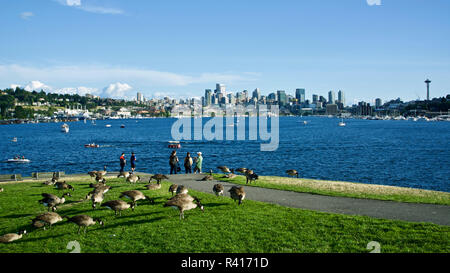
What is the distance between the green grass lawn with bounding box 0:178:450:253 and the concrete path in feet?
4.13

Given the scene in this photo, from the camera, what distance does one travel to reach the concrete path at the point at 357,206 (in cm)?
1341

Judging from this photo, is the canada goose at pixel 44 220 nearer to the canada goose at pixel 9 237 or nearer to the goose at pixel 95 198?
the canada goose at pixel 9 237

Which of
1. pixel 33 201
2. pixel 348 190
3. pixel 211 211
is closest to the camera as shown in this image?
pixel 211 211

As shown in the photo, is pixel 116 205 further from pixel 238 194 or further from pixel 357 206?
pixel 357 206

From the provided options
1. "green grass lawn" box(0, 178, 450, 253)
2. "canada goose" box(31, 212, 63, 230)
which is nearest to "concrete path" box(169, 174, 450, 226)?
"green grass lawn" box(0, 178, 450, 253)

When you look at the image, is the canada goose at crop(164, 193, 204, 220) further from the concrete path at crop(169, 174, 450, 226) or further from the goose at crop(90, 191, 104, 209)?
the concrete path at crop(169, 174, 450, 226)

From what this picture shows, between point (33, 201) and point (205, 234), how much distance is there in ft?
33.0

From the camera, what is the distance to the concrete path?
1341 cm

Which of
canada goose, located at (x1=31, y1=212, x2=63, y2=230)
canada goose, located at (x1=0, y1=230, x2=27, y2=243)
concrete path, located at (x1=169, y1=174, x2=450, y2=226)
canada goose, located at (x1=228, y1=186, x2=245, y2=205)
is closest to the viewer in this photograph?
canada goose, located at (x1=0, y1=230, x2=27, y2=243)

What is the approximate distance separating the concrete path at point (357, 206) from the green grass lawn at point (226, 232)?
4.13ft
